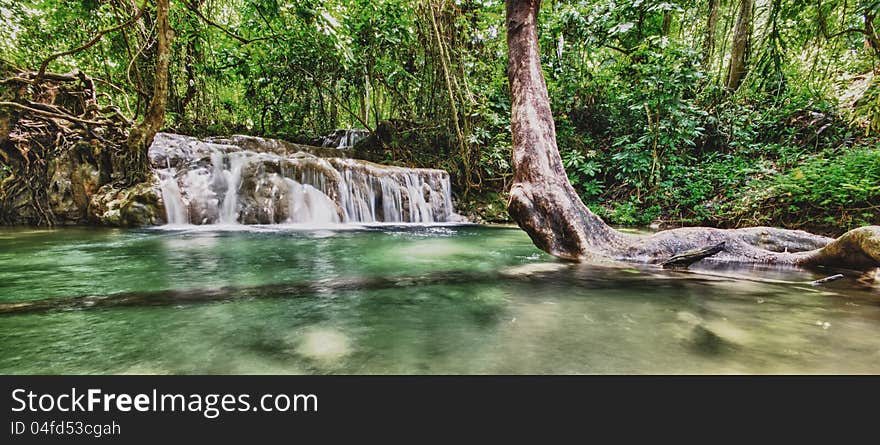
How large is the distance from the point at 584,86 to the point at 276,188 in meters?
7.80

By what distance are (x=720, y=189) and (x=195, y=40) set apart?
39.3ft

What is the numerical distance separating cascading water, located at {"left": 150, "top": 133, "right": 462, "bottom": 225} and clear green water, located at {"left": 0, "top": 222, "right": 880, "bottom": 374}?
11.9 feet

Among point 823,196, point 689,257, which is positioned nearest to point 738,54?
point 823,196

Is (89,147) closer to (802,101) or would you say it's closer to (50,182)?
(50,182)

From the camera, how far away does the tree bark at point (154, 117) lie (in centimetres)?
566

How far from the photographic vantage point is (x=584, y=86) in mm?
9711

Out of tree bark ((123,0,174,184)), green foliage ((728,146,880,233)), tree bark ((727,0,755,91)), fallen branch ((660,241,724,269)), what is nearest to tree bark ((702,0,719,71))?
tree bark ((727,0,755,91))

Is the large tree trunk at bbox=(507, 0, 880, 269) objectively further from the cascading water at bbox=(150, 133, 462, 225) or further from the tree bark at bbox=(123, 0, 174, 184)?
the tree bark at bbox=(123, 0, 174, 184)

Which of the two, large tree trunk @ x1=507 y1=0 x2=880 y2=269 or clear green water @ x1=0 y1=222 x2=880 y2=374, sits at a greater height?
large tree trunk @ x1=507 y1=0 x2=880 y2=269

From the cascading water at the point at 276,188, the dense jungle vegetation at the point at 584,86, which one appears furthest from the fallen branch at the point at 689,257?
the cascading water at the point at 276,188

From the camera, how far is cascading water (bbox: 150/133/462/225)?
280 inches

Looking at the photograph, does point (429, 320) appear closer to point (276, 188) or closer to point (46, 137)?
point (276, 188)

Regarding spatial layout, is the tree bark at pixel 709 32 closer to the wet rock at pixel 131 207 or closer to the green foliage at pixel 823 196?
the green foliage at pixel 823 196

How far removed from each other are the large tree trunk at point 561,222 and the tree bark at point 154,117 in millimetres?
5245
